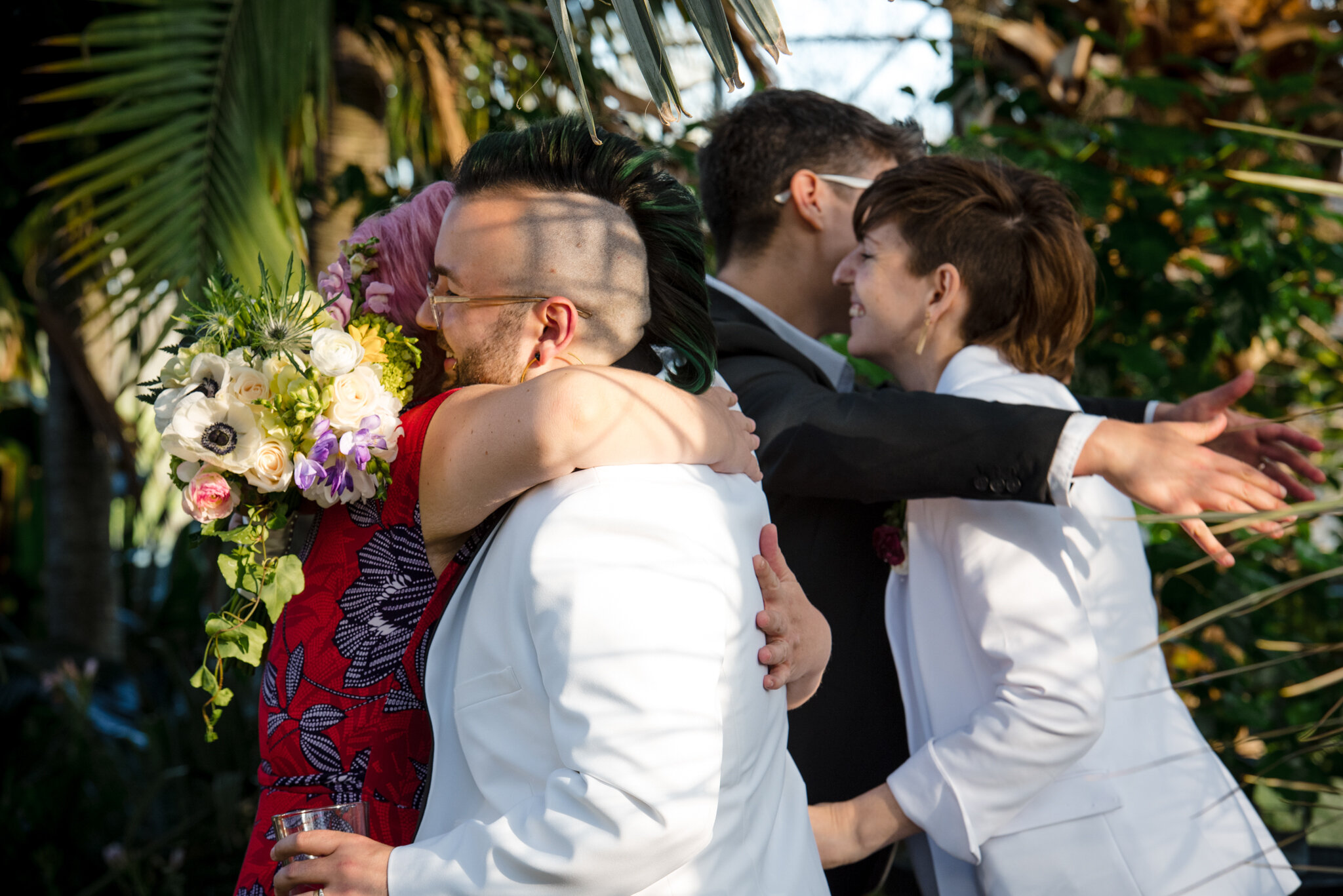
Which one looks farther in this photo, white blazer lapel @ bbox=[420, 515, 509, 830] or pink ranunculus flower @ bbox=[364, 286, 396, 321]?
pink ranunculus flower @ bbox=[364, 286, 396, 321]

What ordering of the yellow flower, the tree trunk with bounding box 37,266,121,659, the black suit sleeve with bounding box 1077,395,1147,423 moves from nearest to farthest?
the yellow flower
the black suit sleeve with bounding box 1077,395,1147,423
the tree trunk with bounding box 37,266,121,659

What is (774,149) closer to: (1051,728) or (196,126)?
(1051,728)

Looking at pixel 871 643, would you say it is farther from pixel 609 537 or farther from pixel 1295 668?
pixel 1295 668

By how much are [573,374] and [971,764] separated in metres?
0.95

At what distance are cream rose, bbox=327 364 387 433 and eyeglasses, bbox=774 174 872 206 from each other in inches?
53.7

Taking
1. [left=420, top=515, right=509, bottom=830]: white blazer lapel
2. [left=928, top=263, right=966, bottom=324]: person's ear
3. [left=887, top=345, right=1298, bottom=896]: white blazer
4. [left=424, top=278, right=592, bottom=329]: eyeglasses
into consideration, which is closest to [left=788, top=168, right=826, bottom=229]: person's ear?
[left=928, top=263, right=966, bottom=324]: person's ear

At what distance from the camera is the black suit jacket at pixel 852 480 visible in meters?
1.58

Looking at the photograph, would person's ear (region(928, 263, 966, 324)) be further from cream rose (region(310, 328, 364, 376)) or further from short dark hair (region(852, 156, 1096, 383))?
cream rose (region(310, 328, 364, 376))

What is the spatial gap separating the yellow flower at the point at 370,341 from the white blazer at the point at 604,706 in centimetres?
36

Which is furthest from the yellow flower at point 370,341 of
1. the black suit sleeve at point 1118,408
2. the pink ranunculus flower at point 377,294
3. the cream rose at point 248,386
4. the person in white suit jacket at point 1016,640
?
the black suit sleeve at point 1118,408

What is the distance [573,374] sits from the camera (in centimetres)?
116

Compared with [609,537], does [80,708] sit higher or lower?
lower

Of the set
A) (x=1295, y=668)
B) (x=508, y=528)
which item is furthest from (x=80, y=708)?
(x=1295, y=668)

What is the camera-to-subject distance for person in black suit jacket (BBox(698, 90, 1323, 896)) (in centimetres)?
151
